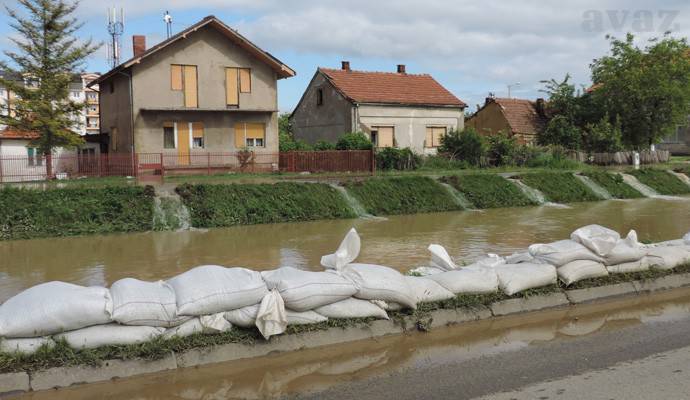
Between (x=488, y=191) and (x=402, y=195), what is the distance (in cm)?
364

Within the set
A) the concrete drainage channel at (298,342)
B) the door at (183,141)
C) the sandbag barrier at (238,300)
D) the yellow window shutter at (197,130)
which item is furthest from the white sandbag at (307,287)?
the yellow window shutter at (197,130)

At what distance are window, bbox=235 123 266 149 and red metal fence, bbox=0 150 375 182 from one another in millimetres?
1316

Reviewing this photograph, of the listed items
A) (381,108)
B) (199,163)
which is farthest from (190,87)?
(381,108)

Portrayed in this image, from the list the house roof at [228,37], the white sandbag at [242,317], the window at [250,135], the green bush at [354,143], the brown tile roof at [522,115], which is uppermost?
the house roof at [228,37]

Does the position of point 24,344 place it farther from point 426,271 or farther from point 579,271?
point 579,271

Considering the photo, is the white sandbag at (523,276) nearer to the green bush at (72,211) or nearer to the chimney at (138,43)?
the green bush at (72,211)

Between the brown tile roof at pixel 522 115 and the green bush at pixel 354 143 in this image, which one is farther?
the brown tile roof at pixel 522 115

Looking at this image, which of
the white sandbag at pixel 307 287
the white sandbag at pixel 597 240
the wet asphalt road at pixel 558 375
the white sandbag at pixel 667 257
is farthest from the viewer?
the white sandbag at pixel 667 257

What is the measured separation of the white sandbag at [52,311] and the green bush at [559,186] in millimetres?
21245

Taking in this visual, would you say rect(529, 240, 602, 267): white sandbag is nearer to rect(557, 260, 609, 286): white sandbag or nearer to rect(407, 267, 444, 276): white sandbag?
rect(557, 260, 609, 286): white sandbag

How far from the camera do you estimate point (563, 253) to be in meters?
7.57

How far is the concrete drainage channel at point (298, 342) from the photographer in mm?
4816

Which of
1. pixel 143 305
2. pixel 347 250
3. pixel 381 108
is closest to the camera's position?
pixel 143 305

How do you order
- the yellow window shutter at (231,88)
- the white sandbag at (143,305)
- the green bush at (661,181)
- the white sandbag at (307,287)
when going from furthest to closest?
the yellow window shutter at (231,88) < the green bush at (661,181) < the white sandbag at (307,287) < the white sandbag at (143,305)
